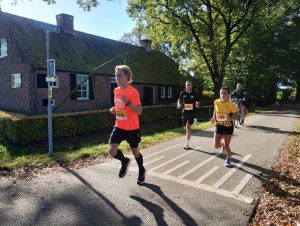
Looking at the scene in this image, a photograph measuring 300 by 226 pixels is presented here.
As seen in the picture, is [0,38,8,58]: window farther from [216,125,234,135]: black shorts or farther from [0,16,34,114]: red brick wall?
[216,125,234,135]: black shorts

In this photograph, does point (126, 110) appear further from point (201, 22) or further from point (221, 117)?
point (201, 22)

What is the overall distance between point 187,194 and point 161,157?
290 cm

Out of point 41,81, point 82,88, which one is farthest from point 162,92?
point 41,81

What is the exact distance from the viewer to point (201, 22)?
2612 cm

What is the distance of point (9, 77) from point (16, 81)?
117cm

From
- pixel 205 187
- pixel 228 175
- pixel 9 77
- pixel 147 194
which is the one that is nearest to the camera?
pixel 147 194

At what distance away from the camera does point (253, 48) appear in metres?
34.2

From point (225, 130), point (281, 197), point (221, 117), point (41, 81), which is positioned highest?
point (41, 81)

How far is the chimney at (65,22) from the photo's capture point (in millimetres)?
22109

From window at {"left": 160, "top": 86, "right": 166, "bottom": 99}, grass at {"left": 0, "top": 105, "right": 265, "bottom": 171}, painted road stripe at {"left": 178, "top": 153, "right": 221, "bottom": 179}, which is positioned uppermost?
window at {"left": 160, "top": 86, "right": 166, "bottom": 99}

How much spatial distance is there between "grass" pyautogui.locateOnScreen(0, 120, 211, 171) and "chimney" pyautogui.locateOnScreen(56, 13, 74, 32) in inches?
429

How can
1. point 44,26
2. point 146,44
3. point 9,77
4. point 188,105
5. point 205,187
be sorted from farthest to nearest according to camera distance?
point 146,44, point 9,77, point 188,105, point 44,26, point 205,187

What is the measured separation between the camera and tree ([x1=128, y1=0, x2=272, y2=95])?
78.3 ft

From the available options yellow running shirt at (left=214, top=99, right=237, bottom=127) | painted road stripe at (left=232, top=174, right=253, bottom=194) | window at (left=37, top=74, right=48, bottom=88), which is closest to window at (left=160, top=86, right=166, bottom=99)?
window at (left=37, top=74, right=48, bottom=88)
